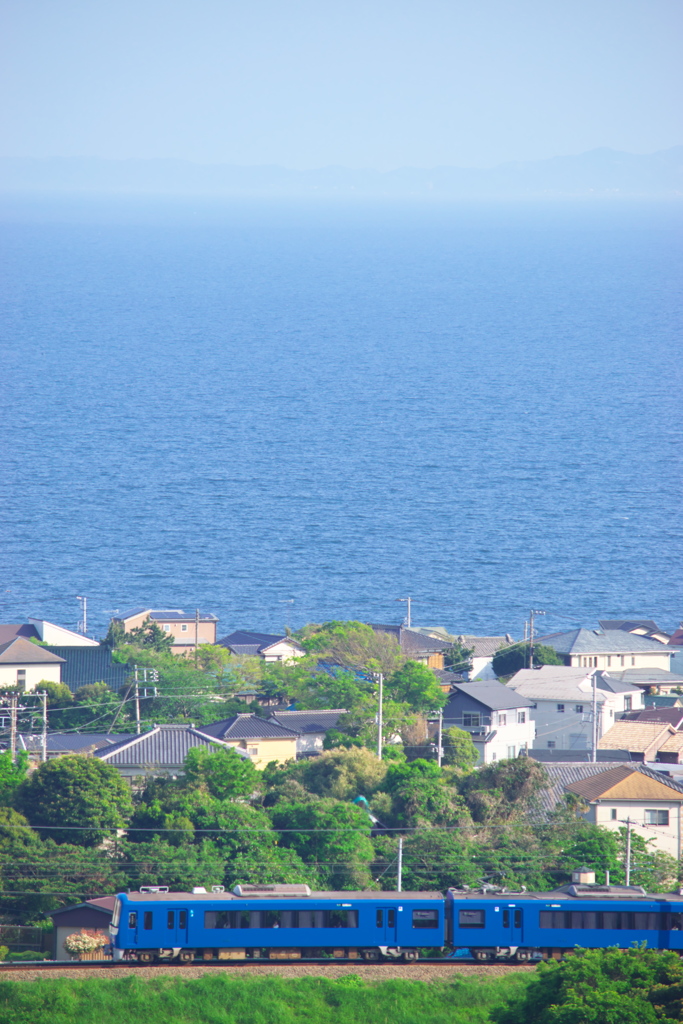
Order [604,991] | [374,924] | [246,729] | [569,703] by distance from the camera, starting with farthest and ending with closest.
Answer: [569,703] → [246,729] → [374,924] → [604,991]

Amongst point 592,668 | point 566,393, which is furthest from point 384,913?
→ point 566,393

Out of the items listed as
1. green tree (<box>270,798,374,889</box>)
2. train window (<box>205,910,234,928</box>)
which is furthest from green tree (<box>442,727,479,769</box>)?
train window (<box>205,910,234,928</box>)

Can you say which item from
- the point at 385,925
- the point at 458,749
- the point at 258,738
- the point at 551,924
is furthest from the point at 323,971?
the point at 458,749

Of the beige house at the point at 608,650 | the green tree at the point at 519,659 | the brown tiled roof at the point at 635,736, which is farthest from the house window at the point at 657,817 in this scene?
the beige house at the point at 608,650

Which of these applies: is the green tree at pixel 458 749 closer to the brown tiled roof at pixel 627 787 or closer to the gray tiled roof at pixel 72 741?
the brown tiled roof at pixel 627 787

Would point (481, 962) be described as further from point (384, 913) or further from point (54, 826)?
point (54, 826)

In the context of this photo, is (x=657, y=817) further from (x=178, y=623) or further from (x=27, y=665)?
(x=178, y=623)

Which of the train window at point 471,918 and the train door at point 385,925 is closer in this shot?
the train door at point 385,925
